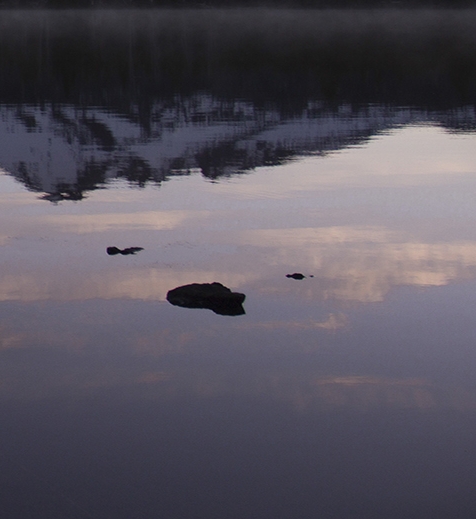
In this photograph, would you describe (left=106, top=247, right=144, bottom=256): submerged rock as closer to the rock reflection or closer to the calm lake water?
the calm lake water

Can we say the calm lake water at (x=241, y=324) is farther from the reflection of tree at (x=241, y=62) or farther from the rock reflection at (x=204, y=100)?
the reflection of tree at (x=241, y=62)

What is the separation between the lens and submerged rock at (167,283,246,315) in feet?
44.8

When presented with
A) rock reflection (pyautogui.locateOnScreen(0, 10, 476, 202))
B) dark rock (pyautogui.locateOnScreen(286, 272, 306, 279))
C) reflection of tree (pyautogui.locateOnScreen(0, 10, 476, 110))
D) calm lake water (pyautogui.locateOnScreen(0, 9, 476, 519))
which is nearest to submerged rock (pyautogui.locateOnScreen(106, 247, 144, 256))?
calm lake water (pyautogui.locateOnScreen(0, 9, 476, 519))

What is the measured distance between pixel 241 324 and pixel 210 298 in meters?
0.83

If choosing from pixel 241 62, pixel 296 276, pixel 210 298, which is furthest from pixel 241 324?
pixel 241 62

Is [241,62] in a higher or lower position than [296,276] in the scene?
lower

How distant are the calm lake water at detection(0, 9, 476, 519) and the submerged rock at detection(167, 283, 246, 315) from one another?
0.16 m

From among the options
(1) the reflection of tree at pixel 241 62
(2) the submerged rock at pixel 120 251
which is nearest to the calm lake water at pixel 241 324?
(2) the submerged rock at pixel 120 251

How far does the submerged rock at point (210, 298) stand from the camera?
13.6 meters

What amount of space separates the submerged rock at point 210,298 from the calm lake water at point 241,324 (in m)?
0.16

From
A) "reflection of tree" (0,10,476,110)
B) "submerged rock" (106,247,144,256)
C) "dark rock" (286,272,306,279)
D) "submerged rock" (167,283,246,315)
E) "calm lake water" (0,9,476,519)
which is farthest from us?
"reflection of tree" (0,10,476,110)

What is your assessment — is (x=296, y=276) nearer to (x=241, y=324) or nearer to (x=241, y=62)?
(x=241, y=324)

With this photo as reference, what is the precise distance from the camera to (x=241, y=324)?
43.0ft

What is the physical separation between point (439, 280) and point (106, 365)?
503cm
